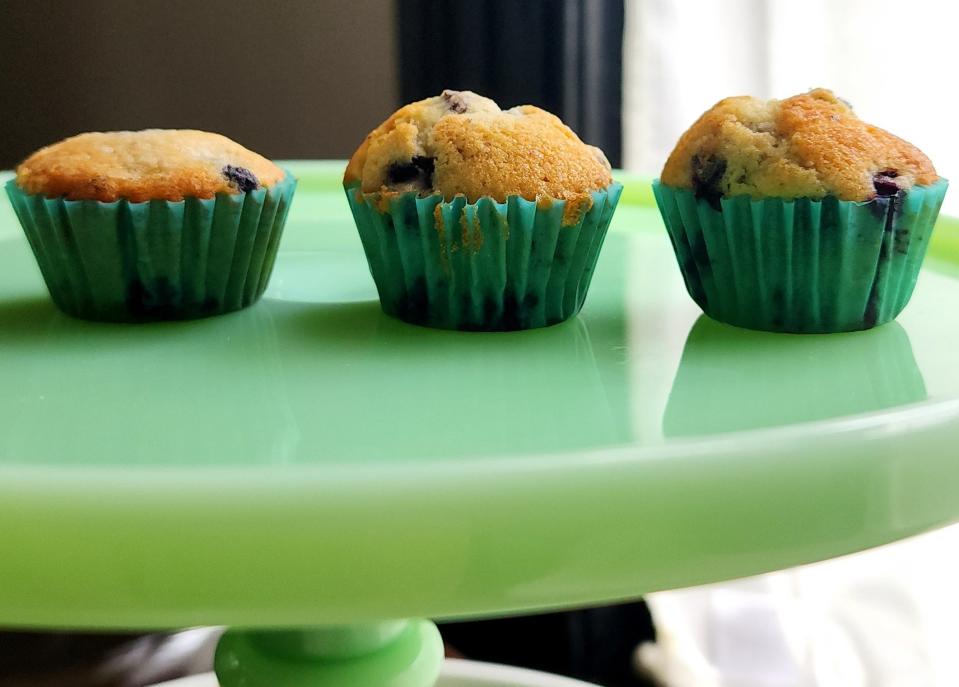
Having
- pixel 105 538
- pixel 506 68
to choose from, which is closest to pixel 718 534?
pixel 105 538

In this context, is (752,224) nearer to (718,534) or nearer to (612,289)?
(612,289)

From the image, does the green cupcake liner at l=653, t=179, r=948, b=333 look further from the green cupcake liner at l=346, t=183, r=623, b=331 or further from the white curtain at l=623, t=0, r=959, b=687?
the white curtain at l=623, t=0, r=959, b=687

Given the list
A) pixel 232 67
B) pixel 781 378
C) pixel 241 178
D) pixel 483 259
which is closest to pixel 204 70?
pixel 232 67

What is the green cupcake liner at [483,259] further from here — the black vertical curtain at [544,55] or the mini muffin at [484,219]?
the black vertical curtain at [544,55]

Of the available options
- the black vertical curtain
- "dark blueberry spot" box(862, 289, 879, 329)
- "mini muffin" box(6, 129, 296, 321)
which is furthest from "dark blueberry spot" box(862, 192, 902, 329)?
the black vertical curtain

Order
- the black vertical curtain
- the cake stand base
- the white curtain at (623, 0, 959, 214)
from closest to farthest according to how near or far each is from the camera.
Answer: the cake stand base, the white curtain at (623, 0, 959, 214), the black vertical curtain

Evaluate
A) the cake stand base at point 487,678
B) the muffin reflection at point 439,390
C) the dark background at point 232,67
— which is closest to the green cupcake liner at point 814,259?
the muffin reflection at point 439,390

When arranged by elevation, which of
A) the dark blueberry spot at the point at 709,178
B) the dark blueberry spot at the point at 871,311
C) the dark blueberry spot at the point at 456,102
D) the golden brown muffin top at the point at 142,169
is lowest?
the dark blueberry spot at the point at 871,311

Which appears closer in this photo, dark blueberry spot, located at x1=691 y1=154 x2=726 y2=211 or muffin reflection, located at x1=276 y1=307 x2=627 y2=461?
muffin reflection, located at x1=276 y1=307 x2=627 y2=461
